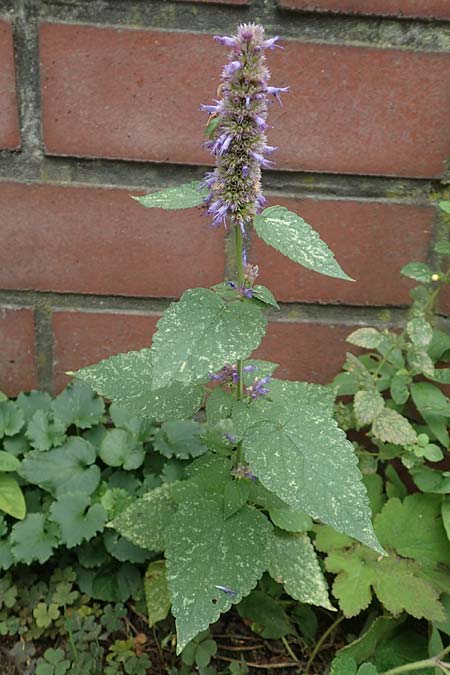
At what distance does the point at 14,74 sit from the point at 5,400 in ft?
1.64

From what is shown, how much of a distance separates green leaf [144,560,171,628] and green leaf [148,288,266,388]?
47 centimetres

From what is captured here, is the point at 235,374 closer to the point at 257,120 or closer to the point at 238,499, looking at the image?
the point at 238,499

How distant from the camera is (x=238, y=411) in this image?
0.59 metres

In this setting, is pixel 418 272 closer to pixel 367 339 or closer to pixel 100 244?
pixel 367 339

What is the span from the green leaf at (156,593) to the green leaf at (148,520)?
0.07 metres

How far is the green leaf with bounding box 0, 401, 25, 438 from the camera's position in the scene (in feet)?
3.09

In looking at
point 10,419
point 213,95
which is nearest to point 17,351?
point 10,419

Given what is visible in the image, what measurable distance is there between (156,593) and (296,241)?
561mm

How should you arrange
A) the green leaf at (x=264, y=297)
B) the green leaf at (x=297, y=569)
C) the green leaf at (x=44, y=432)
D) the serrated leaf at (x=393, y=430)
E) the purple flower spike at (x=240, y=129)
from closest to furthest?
the purple flower spike at (x=240, y=129) → the green leaf at (x=264, y=297) → the green leaf at (x=297, y=569) → the serrated leaf at (x=393, y=430) → the green leaf at (x=44, y=432)

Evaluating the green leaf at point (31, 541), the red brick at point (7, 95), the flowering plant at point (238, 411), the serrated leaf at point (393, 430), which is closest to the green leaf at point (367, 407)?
the serrated leaf at point (393, 430)

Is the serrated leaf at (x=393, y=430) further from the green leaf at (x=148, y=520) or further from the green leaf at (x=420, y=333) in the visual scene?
the green leaf at (x=148, y=520)

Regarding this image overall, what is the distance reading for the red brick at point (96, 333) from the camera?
97 centimetres

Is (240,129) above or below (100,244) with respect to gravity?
above

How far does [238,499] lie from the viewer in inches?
25.8
